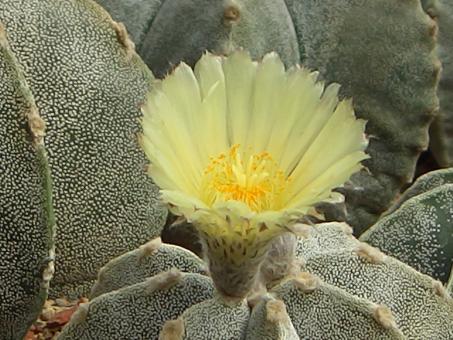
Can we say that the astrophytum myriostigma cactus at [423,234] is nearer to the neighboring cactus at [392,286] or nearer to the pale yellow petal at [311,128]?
the neighboring cactus at [392,286]

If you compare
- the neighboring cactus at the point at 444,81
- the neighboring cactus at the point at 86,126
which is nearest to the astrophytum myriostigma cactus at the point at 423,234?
the neighboring cactus at the point at 86,126

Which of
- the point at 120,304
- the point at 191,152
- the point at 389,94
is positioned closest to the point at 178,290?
the point at 120,304

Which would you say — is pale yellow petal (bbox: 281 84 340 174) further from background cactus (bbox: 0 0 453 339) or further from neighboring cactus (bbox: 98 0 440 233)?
neighboring cactus (bbox: 98 0 440 233)

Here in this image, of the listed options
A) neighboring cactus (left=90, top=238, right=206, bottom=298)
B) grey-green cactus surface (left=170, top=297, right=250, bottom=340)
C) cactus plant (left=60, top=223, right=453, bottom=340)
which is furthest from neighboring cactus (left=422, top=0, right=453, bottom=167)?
grey-green cactus surface (left=170, top=297, right=250, bottom=340)

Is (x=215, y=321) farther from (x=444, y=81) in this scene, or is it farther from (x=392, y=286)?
(x=444, y=81)

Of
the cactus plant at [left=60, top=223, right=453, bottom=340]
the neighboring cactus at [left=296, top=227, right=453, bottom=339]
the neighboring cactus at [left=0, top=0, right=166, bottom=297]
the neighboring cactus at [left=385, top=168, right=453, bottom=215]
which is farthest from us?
the neighboring cactus at [left=385, top=168, right=453, bottom=215]

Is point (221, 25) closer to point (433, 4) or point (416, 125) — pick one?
point (416, 125)

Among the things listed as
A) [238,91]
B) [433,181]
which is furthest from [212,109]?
[433,181]
